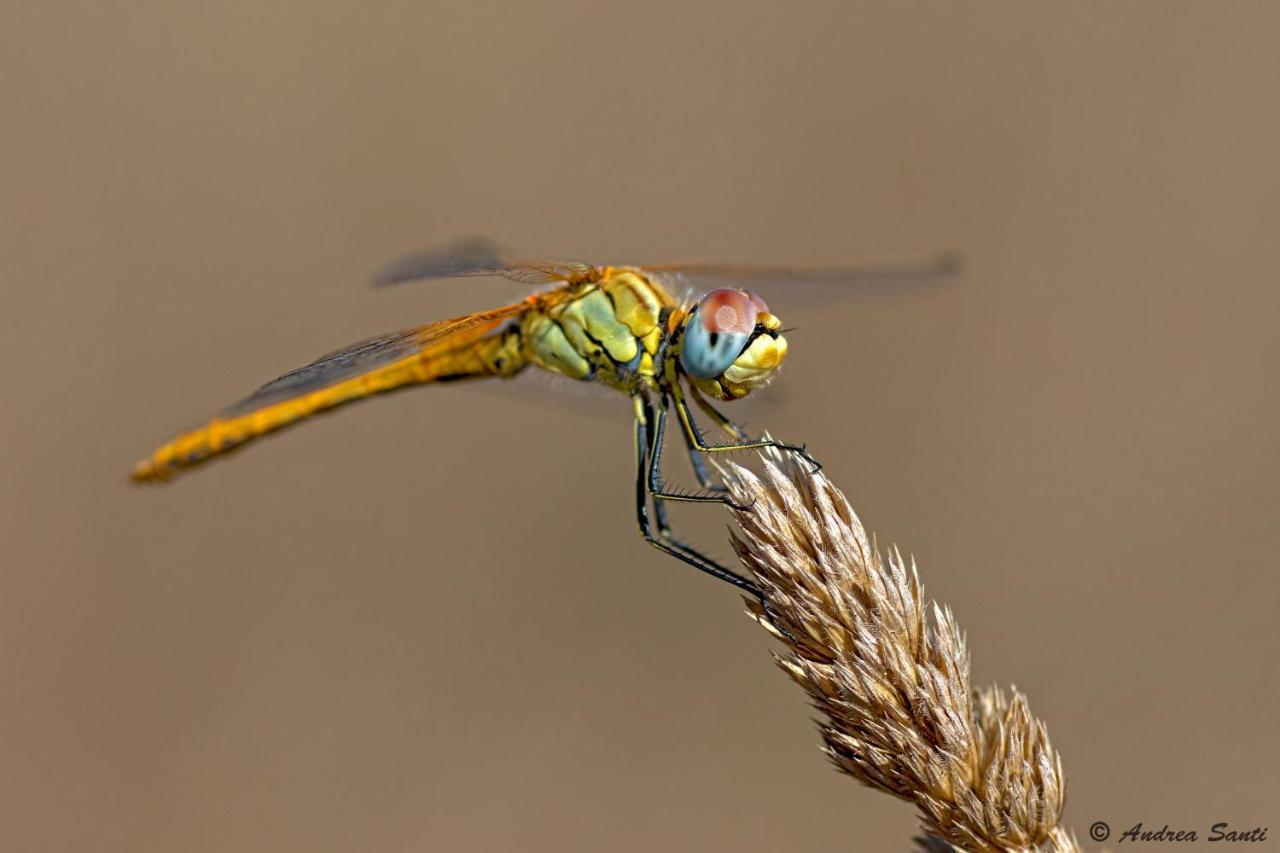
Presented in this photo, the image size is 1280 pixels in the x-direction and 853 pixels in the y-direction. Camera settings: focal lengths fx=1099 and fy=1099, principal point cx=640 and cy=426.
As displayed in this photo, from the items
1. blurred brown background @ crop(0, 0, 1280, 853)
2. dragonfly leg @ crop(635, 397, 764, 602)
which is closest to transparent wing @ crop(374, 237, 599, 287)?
dragonfly leg @ crop(635, 397, 764, 602)

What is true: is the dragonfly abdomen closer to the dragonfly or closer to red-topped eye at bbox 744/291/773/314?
the dragonfly

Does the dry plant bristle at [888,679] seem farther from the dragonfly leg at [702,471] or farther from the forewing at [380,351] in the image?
the forewing at [380,351]

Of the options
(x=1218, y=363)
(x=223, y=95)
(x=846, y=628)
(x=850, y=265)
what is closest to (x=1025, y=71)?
(x=1218, y=363)

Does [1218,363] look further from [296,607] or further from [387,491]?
[296,607]

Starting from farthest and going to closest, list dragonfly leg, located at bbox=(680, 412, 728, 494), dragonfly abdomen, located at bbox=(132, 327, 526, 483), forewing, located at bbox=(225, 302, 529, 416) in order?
dragonfly abdomen, located at bbox=(132, 327, 526, 483)
forewing, located at bbox=(225, 302, 529, 416)
dragonfly leg, located at bbox=(680, 412, 728, 494)

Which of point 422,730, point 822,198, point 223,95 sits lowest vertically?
point 422,730
